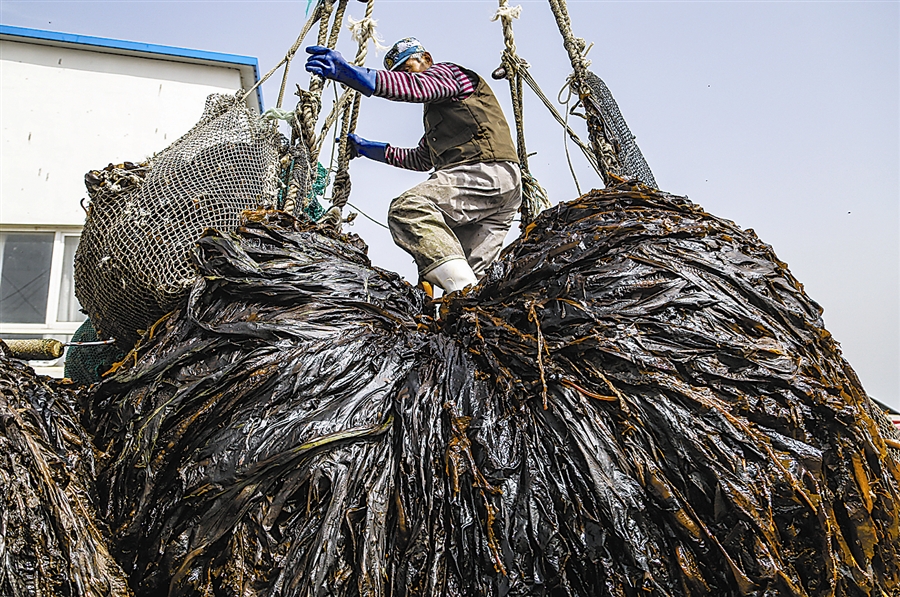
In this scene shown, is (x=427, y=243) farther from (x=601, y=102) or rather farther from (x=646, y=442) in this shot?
(x=646, y=442)

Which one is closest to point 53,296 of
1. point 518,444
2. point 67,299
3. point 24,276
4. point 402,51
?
point 67,299

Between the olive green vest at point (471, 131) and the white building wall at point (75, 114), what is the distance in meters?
4.77

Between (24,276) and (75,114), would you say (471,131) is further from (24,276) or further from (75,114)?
(75,114)

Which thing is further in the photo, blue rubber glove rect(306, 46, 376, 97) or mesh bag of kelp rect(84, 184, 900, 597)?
blue rubber glove rect(306, 46, 376, 97)

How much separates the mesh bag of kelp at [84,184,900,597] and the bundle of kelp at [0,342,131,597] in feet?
0.23

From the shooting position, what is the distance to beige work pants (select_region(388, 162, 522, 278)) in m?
2.73

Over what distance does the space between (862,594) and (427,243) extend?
6.26 ft

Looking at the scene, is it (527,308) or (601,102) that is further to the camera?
(601,102)

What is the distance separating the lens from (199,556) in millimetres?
1298

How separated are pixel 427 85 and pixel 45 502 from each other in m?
2.28

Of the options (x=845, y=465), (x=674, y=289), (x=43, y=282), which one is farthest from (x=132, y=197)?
(x=43, y=282)

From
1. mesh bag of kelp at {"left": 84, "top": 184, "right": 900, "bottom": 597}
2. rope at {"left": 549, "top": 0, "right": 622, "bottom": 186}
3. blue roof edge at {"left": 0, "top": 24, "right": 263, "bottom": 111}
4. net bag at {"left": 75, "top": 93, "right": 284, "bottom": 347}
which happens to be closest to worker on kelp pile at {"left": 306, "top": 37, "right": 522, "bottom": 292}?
rope at {"left": 549, "top": 0, "right": 622, "bottom": 186}

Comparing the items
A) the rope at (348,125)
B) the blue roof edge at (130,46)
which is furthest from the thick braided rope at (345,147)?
the blue roof edge at (130,46)

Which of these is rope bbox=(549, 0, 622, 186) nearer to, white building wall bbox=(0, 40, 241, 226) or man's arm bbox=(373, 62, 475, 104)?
man's arm bbox=(373, 62, 475, 104)
